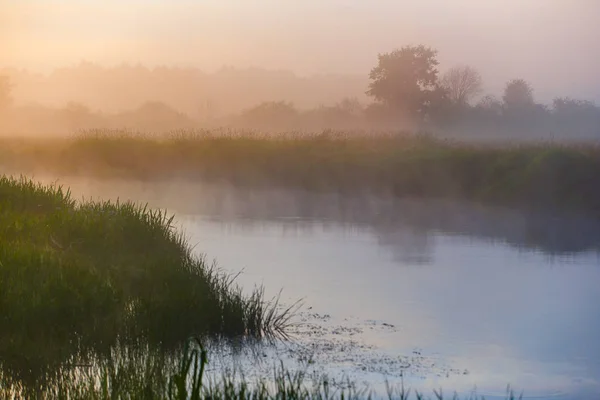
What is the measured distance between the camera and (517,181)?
685 inches

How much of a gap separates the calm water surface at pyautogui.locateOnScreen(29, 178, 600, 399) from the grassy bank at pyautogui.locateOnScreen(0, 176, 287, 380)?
594 mm

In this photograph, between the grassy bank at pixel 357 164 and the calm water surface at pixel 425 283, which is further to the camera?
the grassy bank at pixel 357 164

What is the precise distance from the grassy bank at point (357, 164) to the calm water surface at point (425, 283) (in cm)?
103

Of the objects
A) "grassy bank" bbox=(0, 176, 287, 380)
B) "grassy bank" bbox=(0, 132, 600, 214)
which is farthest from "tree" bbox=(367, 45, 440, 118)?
"grassy bank" bbox=(0, 176, 287, 380)

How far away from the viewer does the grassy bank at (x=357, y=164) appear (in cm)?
1684

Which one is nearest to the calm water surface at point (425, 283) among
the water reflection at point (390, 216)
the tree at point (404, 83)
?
the water reflection at point (390, 216)

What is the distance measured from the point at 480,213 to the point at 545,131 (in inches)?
674

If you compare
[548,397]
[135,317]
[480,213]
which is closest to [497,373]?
[548,397]

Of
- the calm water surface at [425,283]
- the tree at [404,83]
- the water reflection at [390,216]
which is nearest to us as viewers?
the calm water surface at [425,283]

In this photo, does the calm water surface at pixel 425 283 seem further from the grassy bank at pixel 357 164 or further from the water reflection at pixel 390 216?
the grassy bank at pixel 357 164

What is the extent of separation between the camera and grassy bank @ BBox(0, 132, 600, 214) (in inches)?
663

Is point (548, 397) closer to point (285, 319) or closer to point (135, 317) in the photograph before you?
point (285, 319)

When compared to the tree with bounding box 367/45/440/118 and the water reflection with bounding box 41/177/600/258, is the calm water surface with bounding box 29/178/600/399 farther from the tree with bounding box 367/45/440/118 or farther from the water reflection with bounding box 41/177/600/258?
the tree with bounding box 367/45/440/118

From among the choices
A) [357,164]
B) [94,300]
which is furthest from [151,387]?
[357,164]
